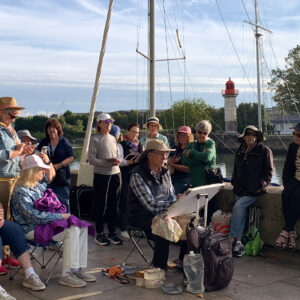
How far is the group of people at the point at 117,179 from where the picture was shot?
499cm

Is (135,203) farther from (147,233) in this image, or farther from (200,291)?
(200,291)

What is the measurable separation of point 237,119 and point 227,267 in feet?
319

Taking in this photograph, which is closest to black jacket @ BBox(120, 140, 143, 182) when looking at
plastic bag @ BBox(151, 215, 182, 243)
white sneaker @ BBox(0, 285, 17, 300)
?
plastic bag @ BBox(151, 215, 182, 243)

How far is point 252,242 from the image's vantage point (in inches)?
249

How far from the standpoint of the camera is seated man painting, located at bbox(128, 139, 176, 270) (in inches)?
202

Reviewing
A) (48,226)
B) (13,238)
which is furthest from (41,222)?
(13,238)

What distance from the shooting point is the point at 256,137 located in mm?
6410

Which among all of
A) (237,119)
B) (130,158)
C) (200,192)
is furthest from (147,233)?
(237,119)

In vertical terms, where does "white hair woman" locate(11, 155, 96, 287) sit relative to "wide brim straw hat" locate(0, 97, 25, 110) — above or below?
below

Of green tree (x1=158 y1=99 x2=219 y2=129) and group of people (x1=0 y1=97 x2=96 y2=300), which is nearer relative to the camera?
group of people (x1=0 y1=97 x2=96 y2=300)

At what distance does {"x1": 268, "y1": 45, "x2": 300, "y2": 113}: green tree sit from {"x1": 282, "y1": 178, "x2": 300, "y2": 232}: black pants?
5729 centimetres

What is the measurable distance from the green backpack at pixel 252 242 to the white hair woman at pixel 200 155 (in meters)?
0.88

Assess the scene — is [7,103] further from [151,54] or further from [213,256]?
[151,54]

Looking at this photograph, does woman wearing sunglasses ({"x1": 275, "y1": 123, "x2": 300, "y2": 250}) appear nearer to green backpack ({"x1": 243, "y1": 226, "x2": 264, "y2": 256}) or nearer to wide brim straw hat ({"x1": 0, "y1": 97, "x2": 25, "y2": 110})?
green backpack ({"x1": 243, "y1": 226, "x2": 264, "y2": 256})
